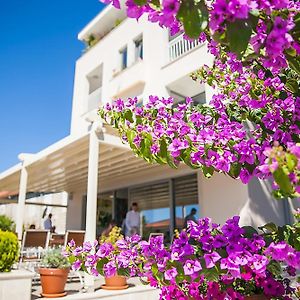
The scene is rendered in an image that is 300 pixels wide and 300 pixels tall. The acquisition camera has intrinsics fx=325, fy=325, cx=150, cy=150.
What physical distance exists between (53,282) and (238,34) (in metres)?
5.21

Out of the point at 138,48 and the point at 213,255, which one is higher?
the point at 138,48

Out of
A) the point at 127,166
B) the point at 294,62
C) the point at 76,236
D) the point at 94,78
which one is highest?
the point at 94,78

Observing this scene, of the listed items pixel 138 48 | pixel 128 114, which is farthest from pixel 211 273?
pixel 138 48

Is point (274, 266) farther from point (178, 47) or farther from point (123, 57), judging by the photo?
point (123, 57)

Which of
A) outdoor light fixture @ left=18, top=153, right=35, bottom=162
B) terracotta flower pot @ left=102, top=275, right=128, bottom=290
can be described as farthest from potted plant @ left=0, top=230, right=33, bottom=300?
outdoor light fixture @ left=18, top=153, right=35, bottom=162

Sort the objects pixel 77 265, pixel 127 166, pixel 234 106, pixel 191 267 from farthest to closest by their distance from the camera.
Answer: pixel 127 166, pixel 234 106, pixel 77 265, pixel 191 267

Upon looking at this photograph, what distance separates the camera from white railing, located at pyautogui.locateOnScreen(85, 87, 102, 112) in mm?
14734

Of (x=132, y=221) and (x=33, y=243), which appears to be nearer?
(x=33, y=243)

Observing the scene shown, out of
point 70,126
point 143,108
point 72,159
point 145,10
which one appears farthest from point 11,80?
point 145,10

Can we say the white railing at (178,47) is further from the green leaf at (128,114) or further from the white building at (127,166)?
the green leaf at (128,114)

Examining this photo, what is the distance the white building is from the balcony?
5 centimetres

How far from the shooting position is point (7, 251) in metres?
5.24

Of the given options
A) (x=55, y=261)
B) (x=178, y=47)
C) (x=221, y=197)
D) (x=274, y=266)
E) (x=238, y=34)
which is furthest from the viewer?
(x=178, y=47)

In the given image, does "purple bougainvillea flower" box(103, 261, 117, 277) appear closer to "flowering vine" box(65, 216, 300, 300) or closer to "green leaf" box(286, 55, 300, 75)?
"flowering vine" box(65, 216, 300, 300)
